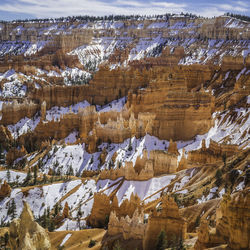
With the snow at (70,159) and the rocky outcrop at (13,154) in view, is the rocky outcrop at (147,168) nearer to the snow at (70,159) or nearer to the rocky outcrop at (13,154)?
the snow at (70,159)

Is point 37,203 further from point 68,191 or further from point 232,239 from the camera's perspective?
point 232,239

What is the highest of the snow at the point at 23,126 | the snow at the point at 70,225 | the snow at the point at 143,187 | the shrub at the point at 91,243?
the shrub at the point at 91,243

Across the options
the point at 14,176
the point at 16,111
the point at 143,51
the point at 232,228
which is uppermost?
the point at 232,228

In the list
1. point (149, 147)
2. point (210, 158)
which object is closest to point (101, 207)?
point (210, 158)

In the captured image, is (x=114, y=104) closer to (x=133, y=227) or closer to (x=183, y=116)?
(x=183, y=116)

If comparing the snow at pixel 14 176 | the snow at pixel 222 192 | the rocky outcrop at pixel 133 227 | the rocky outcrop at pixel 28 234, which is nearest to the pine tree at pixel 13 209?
the snow at pixel 14 176

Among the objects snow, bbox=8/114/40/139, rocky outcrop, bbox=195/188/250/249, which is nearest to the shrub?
rocky outcrop, bbox=195/188/250/249

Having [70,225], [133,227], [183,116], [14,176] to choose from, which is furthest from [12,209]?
[183,116]
